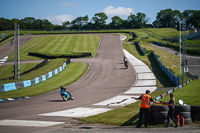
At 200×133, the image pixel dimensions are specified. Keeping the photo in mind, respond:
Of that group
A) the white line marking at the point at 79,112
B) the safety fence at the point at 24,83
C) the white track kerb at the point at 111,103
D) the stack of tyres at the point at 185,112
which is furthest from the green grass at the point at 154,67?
the stack of tyres at the point at 185,112

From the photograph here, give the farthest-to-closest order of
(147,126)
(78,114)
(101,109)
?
(101,109)
(78,114)
(147,126)

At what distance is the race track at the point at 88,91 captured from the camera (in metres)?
18.5

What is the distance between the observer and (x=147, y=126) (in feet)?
40.8

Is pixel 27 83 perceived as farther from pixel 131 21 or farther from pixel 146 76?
pixel 131 21

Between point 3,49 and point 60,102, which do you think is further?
point 3,49

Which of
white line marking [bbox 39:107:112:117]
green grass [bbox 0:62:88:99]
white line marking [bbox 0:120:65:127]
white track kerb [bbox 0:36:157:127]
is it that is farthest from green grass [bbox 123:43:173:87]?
white line marking [bbox 0:120:65:127]

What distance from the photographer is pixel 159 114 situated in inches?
496

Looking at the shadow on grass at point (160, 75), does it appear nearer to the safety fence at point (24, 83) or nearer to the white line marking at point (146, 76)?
the white line marking at point (146, 76)

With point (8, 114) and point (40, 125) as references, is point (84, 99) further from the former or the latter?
point (40, 125)

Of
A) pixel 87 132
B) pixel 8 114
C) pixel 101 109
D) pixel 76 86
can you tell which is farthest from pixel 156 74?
pixel 87 132

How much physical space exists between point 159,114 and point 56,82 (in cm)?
2174

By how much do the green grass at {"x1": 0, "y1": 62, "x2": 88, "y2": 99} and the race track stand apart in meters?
1.13

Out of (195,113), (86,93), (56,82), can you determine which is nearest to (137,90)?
(86,93)

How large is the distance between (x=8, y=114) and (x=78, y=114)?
491cm
